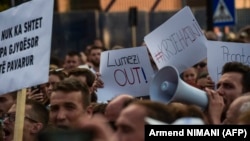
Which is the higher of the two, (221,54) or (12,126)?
(221,54)

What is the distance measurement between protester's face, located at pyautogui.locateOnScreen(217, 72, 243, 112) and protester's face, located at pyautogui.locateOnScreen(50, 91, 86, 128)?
0.98 m

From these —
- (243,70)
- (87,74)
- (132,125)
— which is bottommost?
(132,125)

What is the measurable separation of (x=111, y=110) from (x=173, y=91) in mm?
451

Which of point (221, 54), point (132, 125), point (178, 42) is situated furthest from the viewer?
point (221, 54)

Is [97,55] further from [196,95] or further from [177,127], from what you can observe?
[177,127]

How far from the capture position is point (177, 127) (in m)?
3.79

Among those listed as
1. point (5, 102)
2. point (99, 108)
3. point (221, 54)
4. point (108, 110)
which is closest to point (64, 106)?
point (99, 108)

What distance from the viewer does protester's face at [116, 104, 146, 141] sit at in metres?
3.87

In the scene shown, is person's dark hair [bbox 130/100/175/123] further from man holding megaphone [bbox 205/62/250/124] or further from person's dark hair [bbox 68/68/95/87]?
person's dark hair [bbox 68/68/95/87]

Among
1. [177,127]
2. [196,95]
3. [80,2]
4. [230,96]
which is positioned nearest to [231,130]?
[177,127]

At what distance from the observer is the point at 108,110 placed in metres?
5.99

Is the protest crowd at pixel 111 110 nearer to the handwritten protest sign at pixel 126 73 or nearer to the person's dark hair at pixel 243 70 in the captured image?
the person's dark hair at pixel 243 70

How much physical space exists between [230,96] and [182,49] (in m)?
1.11

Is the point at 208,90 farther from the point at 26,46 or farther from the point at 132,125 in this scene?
the point at 132,125
